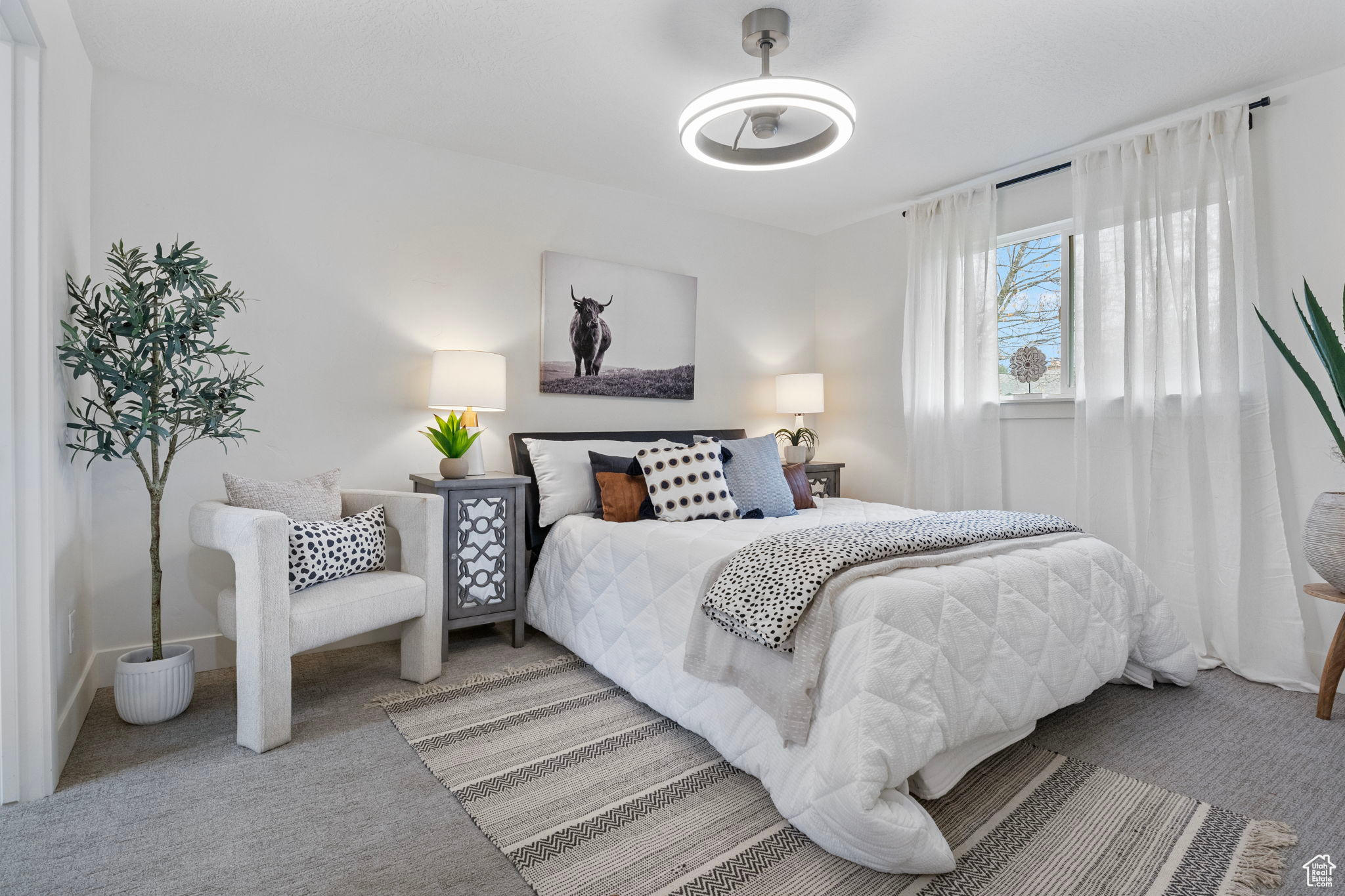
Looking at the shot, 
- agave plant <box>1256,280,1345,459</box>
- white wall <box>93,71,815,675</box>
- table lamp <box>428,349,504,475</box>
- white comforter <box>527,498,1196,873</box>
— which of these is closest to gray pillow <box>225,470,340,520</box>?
white wall <box>93,71,815,675</box>

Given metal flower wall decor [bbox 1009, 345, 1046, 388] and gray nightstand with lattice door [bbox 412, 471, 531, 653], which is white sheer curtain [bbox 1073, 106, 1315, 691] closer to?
metal flower wall decor [bbox 1009, 345, 1046, 388]

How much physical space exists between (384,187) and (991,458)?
3402 millimetres

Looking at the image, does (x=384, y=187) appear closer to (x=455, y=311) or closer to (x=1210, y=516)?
(x=455, y=311)

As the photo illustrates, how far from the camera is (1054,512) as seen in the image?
136 inches

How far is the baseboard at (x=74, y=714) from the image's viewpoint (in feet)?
6.22

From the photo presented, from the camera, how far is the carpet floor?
1.49 metres

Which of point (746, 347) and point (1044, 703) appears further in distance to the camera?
point (746, 347)

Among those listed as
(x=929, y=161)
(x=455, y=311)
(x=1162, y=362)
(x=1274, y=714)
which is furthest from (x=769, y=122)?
(x=1274, y=714)

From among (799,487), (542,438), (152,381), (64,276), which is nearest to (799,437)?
(799,487)

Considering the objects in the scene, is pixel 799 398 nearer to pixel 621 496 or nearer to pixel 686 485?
pixel 686 485

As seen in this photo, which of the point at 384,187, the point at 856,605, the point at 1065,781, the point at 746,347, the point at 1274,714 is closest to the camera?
the point at 856,605

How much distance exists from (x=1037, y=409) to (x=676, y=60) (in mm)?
2497

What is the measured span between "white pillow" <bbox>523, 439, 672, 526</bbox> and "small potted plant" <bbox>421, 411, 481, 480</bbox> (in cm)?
35

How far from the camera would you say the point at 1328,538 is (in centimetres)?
221
